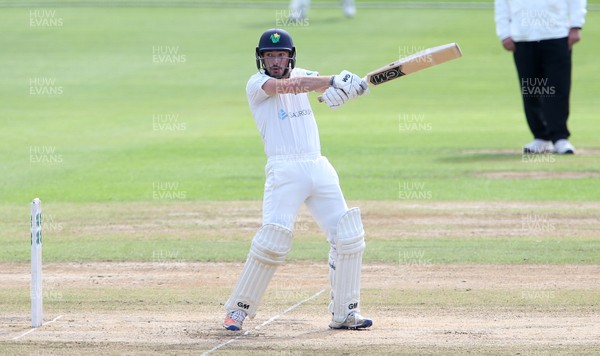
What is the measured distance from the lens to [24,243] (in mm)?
14570

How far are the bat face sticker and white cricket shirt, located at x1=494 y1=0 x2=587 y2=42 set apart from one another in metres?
11.1

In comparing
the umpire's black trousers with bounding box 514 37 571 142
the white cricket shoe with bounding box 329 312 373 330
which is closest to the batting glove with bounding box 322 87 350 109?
the white cricket shoe with bounding box 329 312 373 330

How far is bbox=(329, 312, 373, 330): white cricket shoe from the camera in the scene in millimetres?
9828

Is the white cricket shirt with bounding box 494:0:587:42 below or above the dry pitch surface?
above

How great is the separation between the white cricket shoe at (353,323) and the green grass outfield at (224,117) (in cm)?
350

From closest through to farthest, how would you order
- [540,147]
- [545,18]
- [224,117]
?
[545,18] → [540,147] → [224,117]

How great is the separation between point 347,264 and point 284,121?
123 centimetres

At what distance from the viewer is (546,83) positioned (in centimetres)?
2111

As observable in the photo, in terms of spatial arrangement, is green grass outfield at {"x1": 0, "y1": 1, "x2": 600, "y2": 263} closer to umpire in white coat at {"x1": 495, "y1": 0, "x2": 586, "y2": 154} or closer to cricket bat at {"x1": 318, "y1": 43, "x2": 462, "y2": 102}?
umpire in white coat at {"x1": 495, "y1": 0, "x2": 586, "y2": 154}

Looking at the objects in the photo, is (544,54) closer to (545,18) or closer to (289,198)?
(545,18)

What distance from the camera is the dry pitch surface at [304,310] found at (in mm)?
9219

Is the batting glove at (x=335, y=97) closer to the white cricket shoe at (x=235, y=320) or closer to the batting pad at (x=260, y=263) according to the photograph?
the batting pad at (x=260, y=263)

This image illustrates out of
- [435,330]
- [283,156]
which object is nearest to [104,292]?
[283,156]

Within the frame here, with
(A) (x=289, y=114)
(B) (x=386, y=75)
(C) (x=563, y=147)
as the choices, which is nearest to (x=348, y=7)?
(C) (x=563, y=147)
